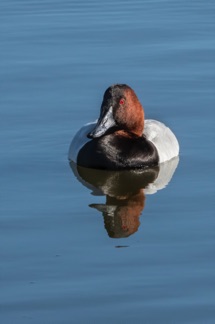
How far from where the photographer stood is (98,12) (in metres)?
16.5

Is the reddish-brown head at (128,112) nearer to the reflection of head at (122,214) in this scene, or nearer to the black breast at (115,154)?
the black breast at (115,154)

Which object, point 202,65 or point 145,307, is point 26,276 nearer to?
point 145,307

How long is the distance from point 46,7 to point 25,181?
7.45 metres

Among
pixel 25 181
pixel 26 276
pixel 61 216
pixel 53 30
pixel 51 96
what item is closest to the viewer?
pixel 26 276

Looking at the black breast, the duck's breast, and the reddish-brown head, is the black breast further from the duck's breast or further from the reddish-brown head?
the reddish-brown head

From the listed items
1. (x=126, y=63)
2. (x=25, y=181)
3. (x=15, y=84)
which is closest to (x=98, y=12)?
(x=126, y=63)

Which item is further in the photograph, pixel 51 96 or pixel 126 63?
pixel 126 63

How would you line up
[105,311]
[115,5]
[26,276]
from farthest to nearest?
[115,5] < [26,276] < [105,311]

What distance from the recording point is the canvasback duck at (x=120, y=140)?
10.6m

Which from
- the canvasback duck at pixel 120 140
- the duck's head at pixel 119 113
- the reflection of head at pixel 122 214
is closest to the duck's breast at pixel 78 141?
the canvasback duck at pixel 120 140

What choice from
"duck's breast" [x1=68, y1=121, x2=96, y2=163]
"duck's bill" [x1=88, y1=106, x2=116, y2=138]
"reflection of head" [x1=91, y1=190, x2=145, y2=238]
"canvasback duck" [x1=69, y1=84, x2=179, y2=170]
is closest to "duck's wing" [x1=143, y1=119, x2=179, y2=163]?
"canvasback duck" [x1=69, y1=84, x2=179, y2=170]

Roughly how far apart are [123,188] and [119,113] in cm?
96

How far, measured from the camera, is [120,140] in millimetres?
10750

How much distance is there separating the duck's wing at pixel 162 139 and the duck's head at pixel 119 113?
5.8 inches
